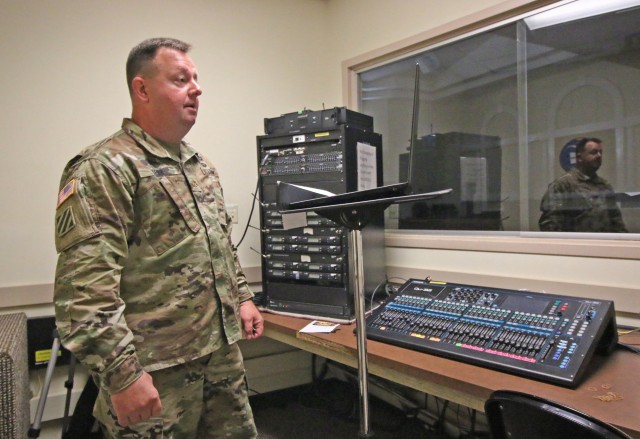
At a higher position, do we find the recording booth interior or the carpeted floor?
the recording booth interior

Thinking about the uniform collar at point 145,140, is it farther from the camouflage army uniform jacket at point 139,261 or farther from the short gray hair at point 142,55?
the short gray hair at point 142,55

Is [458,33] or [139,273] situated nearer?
[139,273]

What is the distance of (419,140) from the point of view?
2459 mm

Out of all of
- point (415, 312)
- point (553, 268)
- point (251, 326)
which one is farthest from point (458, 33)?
point (251, 326)

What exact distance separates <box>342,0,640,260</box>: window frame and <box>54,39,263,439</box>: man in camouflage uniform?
1.11 metres

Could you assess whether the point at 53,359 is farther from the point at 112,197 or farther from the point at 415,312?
the point at 415,312

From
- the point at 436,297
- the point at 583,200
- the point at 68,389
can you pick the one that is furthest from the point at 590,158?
the point at 68,389

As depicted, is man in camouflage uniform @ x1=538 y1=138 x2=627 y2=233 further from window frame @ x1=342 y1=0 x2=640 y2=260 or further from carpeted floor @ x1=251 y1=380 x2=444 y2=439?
carpeted floor @ x1=251 y1=380 x2=444 y2=439

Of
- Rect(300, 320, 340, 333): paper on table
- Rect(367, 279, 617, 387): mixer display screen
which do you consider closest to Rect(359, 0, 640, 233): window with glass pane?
Rect(367, 279, 617, 387): mixer display screen

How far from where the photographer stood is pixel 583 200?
72.4 inches

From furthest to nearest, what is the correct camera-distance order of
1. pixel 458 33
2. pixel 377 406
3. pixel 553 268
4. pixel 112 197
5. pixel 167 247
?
1. pixel 377 406
2. pixel 458 33
3. pixel 553 268
4. pixel 167 247
5. pixel 112 197

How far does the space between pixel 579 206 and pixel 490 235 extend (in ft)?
1.28

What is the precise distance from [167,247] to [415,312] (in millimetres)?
913

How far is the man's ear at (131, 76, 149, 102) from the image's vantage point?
133 centimetres
